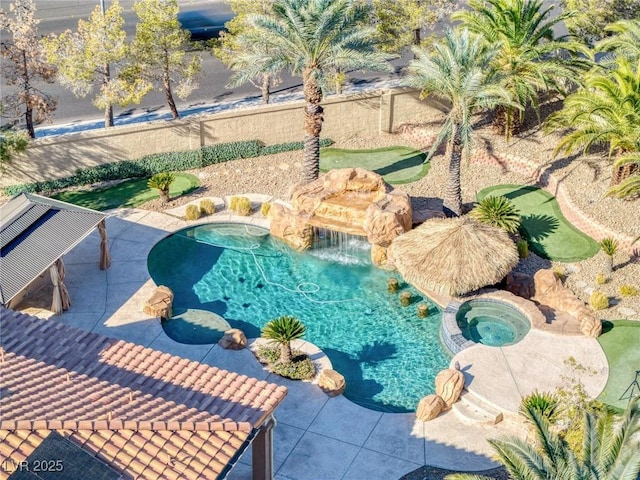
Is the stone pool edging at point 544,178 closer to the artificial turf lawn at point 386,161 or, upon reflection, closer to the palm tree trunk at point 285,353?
the artificial turf lawn at point 386,161

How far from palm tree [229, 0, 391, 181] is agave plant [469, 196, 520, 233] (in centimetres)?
668

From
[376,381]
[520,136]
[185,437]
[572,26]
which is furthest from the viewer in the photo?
[572,26]

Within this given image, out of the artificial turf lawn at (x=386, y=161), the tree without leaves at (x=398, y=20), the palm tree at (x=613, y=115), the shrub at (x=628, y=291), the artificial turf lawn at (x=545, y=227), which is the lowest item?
the shrub at (x=628, y=291)

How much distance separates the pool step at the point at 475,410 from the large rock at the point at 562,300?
5.09m

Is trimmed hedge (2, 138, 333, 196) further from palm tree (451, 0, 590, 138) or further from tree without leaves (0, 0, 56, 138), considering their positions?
palm tree (451, 0, 590, 138)

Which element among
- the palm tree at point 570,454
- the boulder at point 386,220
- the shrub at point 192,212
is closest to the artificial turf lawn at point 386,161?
the boulder at point 386,220

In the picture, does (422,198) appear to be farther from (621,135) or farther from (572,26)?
(572,26)

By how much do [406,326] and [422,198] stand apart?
851cm

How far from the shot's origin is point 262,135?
38469 millimetres

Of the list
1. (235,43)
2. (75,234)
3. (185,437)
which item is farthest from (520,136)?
(185,437)

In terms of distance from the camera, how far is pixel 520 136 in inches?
1494

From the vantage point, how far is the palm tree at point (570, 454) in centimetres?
1673

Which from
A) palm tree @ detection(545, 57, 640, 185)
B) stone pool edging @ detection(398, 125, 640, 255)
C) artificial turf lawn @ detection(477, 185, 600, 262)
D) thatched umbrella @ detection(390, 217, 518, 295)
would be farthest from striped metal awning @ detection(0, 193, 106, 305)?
palm tree @ detection(545, 57, 640, 185)

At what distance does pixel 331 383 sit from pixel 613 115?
52.9 ft
